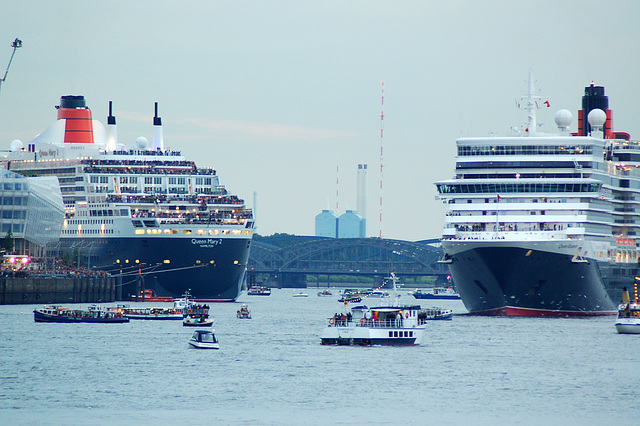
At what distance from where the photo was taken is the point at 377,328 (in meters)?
97.1

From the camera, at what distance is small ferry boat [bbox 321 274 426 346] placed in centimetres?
9688

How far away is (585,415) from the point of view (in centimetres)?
6544

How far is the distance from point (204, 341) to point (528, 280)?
32774 mm

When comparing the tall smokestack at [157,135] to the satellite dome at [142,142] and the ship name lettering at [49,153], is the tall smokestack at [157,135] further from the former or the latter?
the ship name lettering at [49,153]

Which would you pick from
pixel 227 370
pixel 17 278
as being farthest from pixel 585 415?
pixel 17 278

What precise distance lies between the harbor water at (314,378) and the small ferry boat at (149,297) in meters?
53.6

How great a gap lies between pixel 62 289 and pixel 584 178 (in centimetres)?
6279

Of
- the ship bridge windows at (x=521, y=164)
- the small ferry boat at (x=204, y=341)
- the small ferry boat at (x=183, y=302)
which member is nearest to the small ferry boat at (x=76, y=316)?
the small ferry boat at (x=183, y=302)

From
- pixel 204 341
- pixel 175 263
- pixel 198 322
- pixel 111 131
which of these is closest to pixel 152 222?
pixel 175 263

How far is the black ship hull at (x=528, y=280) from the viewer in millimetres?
115875

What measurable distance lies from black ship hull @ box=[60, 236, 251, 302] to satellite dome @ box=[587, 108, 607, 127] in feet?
154

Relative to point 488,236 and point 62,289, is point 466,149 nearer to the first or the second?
point 488,236

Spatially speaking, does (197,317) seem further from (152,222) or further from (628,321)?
(152,222)

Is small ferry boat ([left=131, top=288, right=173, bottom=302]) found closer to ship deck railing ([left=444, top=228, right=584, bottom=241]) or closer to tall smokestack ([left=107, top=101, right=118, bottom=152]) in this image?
tall smokestack ([left=107, top=101, right=118, bottom=152])
